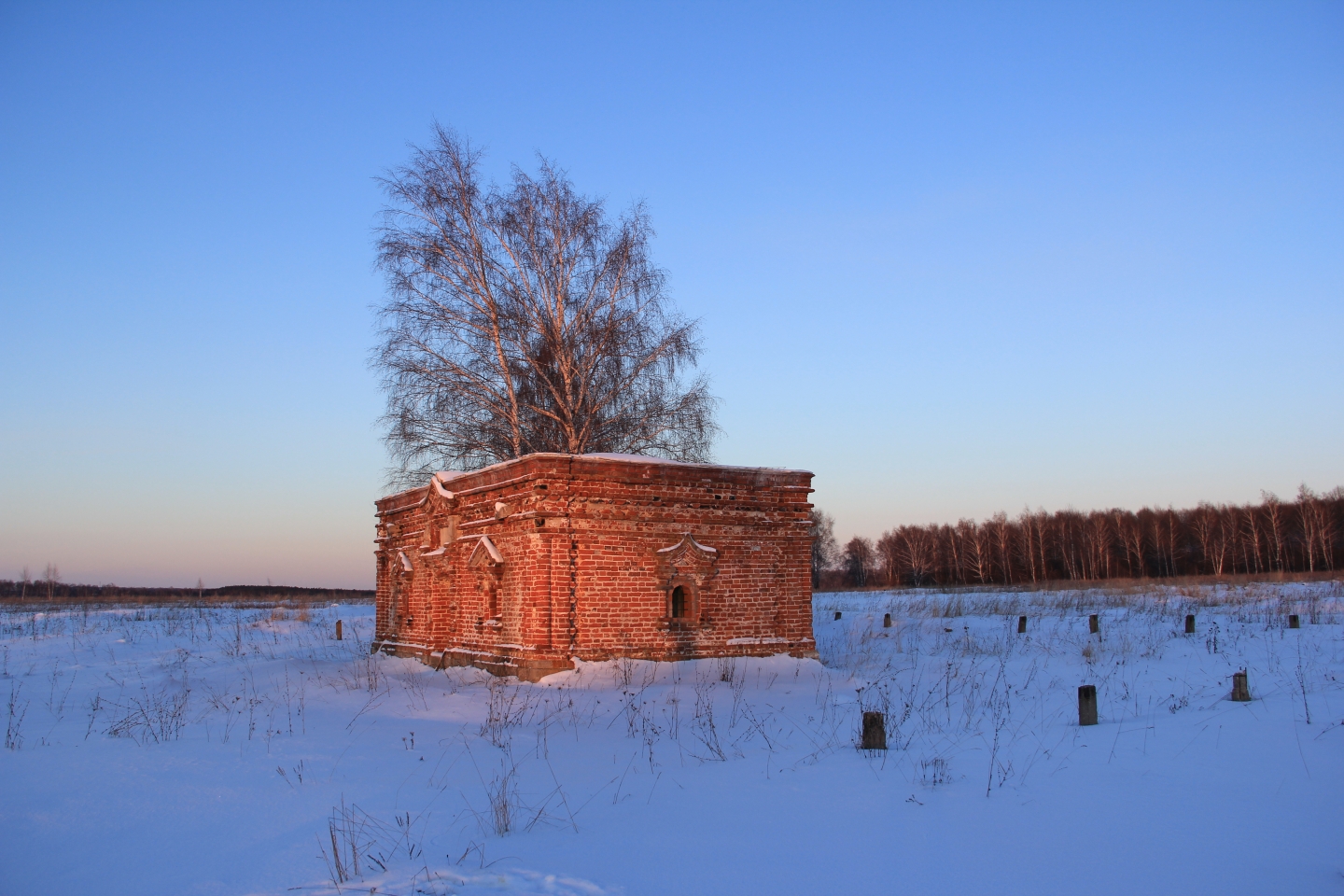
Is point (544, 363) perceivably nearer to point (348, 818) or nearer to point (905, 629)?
point (905, 629)

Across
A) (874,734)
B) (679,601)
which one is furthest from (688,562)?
(874,734)

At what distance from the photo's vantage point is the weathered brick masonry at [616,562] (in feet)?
41.8

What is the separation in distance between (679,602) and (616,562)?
4.42 ft

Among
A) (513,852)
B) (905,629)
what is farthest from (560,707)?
(905,629)

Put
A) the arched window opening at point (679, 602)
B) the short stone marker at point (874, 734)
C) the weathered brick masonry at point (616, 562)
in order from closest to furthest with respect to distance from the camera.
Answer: the short stone marker at point (874, 734)
the weathered brick masonry at point (616, 562)
the arched window opening at point (679, 602)

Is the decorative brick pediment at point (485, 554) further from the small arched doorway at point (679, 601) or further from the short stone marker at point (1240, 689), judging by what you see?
the short stone marker at point (1240, 689)

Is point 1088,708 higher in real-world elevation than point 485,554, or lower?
A: lower

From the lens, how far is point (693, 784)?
22.2 feet

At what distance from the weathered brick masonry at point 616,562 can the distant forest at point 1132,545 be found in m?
40.7

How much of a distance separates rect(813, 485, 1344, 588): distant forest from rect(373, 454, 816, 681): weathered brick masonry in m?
40.7

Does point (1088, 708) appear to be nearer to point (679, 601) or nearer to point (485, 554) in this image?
point (679, 601)

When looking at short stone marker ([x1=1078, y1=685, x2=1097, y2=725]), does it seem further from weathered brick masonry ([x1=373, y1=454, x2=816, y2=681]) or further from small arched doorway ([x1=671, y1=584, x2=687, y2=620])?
small arched doorway ([x1=671, y1=584, x2=687, y2=620])

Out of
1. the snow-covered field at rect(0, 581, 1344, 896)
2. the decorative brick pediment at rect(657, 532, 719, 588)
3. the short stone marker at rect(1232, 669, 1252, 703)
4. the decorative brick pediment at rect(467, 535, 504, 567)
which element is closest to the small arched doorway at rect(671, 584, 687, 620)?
the decorative brick pediment at rect(657, 532, 719, 588)

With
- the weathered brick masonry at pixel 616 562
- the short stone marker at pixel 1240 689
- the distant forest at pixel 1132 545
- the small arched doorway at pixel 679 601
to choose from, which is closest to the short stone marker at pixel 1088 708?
the short stone marker at pixel 1240 689
